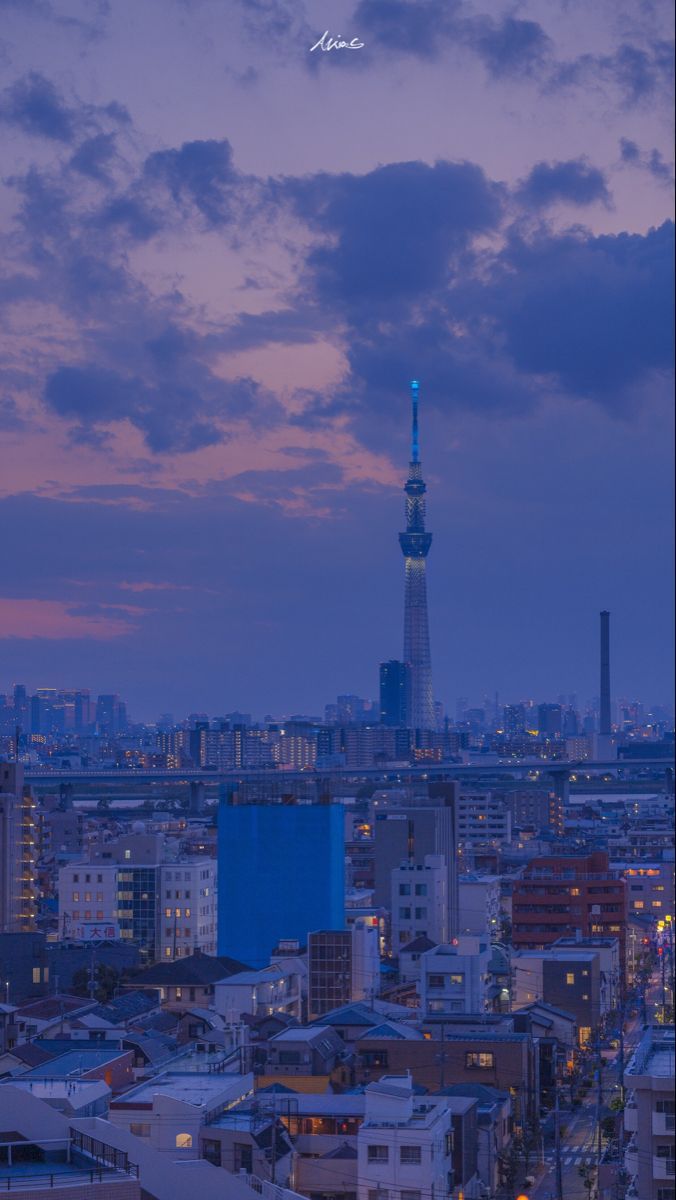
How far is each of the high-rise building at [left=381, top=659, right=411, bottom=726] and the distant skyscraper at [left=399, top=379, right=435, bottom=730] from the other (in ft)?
0.56

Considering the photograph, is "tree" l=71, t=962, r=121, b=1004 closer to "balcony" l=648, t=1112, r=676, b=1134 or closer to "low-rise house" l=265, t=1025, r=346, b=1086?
"low-rise house" l=265, t=1025, r=346, b=1086

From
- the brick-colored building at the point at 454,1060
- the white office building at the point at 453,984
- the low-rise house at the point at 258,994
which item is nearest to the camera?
the brick-colored building at the point at 454,1060

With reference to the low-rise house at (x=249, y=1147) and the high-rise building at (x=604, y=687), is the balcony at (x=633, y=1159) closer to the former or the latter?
the low-rise house at (x=249, y=1147)

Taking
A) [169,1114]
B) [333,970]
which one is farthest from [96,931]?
[169,1114]

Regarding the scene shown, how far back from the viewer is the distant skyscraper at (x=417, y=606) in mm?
49344

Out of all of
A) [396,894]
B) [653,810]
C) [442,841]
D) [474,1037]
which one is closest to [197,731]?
[653,810]

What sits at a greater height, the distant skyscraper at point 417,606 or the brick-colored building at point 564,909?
the distant skyscraper at point 417,606

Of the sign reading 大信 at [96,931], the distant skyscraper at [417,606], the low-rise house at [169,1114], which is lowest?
the low-rise house at [169,1114]

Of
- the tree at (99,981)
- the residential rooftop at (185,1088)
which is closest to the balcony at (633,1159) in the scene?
the residential rooftop at (185,1088)

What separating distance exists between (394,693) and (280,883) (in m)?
38.6

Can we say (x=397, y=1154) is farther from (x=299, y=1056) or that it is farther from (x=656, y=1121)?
(x=299, y=1056)

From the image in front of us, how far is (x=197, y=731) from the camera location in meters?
37.2

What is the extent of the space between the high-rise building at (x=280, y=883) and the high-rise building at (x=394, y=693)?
37.4 m

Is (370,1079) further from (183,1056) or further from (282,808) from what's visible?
(282,808)
